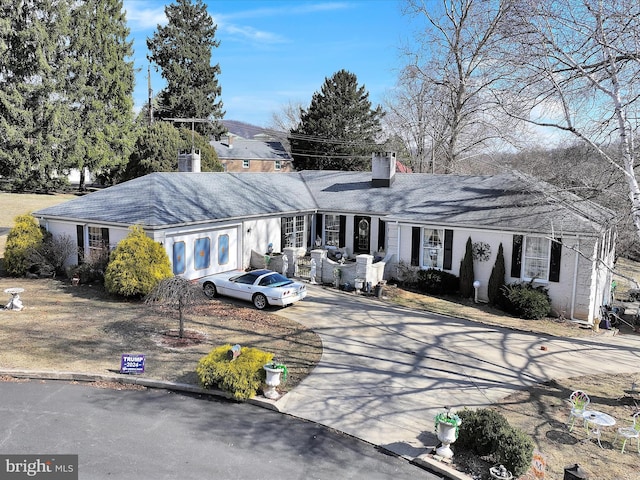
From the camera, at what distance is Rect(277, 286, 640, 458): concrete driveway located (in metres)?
10.4

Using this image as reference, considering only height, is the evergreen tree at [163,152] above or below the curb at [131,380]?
above

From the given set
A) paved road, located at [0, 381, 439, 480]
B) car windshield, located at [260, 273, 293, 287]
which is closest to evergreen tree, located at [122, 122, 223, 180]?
car windshield, located at [260, 273, 293, 287]

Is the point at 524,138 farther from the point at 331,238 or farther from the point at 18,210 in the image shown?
the point at 18,210

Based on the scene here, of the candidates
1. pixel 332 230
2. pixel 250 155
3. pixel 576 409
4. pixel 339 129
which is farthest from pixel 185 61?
pixel 576 409

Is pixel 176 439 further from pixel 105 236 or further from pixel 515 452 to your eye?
pixel 105 236

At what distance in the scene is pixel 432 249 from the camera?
75.2 ft

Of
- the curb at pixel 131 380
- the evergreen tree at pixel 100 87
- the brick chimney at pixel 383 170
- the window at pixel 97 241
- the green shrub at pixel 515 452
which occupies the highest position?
the evergreen tree at pixel 100 87

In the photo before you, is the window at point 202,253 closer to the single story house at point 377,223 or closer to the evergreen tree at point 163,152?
the single story house at point 377,223

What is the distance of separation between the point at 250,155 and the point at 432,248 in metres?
47.0

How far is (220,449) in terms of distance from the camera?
8.92 metres

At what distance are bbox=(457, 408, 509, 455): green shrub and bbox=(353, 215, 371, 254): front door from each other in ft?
56.6

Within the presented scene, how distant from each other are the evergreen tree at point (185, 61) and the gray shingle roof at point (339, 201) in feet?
116

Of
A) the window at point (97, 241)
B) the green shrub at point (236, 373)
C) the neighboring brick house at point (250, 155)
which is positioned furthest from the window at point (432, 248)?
the neighboring brick house at point (250, 155)

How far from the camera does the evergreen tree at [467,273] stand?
21.5m
